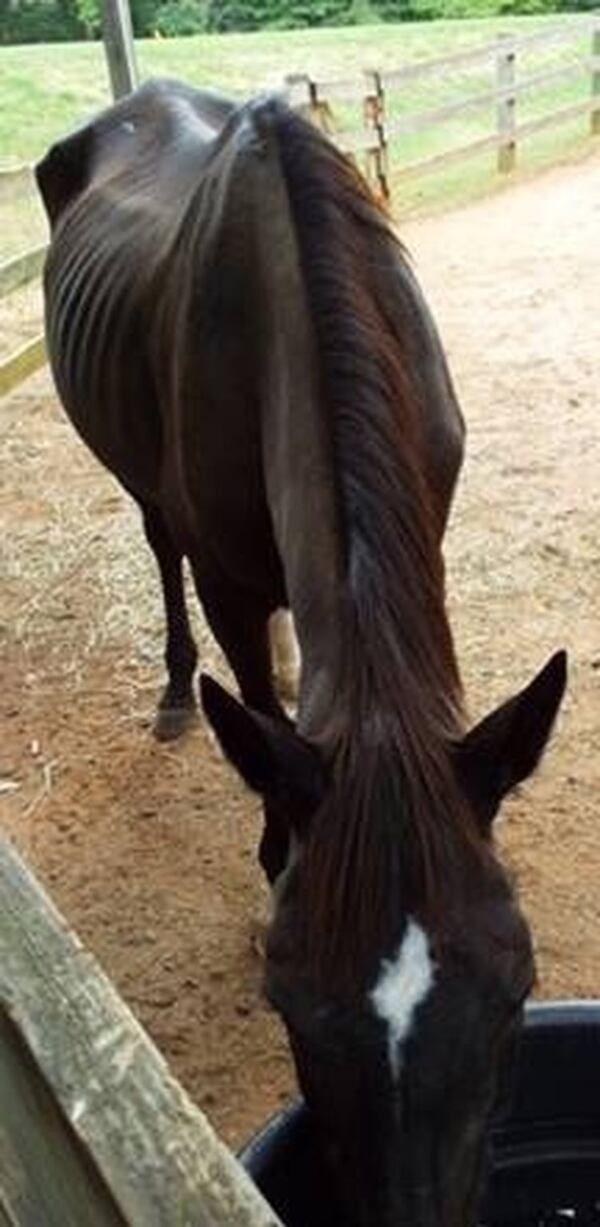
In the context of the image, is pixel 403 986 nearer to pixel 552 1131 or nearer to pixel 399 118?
pixel 552 1131

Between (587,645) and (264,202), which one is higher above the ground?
(264,202)

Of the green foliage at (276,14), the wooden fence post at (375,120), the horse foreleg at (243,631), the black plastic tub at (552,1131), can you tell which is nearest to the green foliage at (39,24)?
the green foliage at (276,14)

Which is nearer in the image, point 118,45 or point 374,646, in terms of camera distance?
point 374,646

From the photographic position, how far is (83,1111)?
1175 mm

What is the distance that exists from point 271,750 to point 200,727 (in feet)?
8.17

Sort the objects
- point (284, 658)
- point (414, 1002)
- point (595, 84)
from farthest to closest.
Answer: point (595, 84), point (284, 658), point (414, 1002)

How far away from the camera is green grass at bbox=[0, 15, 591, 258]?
46.5 feet

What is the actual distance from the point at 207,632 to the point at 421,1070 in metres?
3.17

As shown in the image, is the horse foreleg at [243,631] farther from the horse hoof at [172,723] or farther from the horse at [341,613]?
the horse hoof at [172,723]

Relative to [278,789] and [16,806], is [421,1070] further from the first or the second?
[16,806]

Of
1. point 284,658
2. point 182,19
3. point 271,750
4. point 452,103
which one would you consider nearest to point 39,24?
point 182,19

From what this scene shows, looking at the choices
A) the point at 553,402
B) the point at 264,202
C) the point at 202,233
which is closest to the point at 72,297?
the point at 202,233

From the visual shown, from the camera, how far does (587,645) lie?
4230 mm

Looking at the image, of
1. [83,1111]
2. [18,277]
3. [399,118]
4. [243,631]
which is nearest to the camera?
[83,1111]
